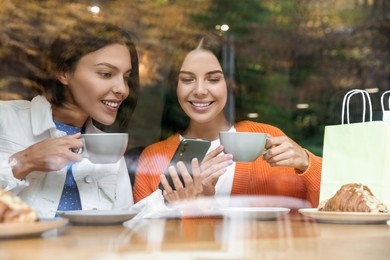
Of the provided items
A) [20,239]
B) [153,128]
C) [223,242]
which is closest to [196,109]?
[153,128]

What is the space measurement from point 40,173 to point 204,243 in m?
0.68

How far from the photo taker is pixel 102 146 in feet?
5.67

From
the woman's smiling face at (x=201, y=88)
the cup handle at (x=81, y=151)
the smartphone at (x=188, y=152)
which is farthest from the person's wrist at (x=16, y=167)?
the woman's smiling face at (x=201, y=88)

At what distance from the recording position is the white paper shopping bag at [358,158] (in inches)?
70.9

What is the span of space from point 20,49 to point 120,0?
35 cm

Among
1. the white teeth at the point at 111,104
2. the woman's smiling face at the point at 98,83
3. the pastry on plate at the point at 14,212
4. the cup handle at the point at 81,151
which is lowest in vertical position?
the pastry on plate at the point at 14,212

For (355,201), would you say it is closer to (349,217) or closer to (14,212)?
(349,217)

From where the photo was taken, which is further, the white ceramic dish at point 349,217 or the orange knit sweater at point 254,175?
the orange knit sweater at point 254,175

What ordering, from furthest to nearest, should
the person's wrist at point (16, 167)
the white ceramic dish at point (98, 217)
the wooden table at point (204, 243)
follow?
the person's wrist at point (16, 167)
the white ceramic dish at point (98, 217)
the wooden table at point (204, 243)

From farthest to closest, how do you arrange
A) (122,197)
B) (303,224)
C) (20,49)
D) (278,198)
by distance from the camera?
(278,198)
(122,197)
(20,49)
(303,224)

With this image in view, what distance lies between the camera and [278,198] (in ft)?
6.96

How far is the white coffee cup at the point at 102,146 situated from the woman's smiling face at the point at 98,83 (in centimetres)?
12

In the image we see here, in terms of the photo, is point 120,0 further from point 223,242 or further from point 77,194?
point 223,242

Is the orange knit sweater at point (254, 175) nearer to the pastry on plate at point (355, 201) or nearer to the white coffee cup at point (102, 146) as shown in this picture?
the white coffee cup at point (102, 146)
